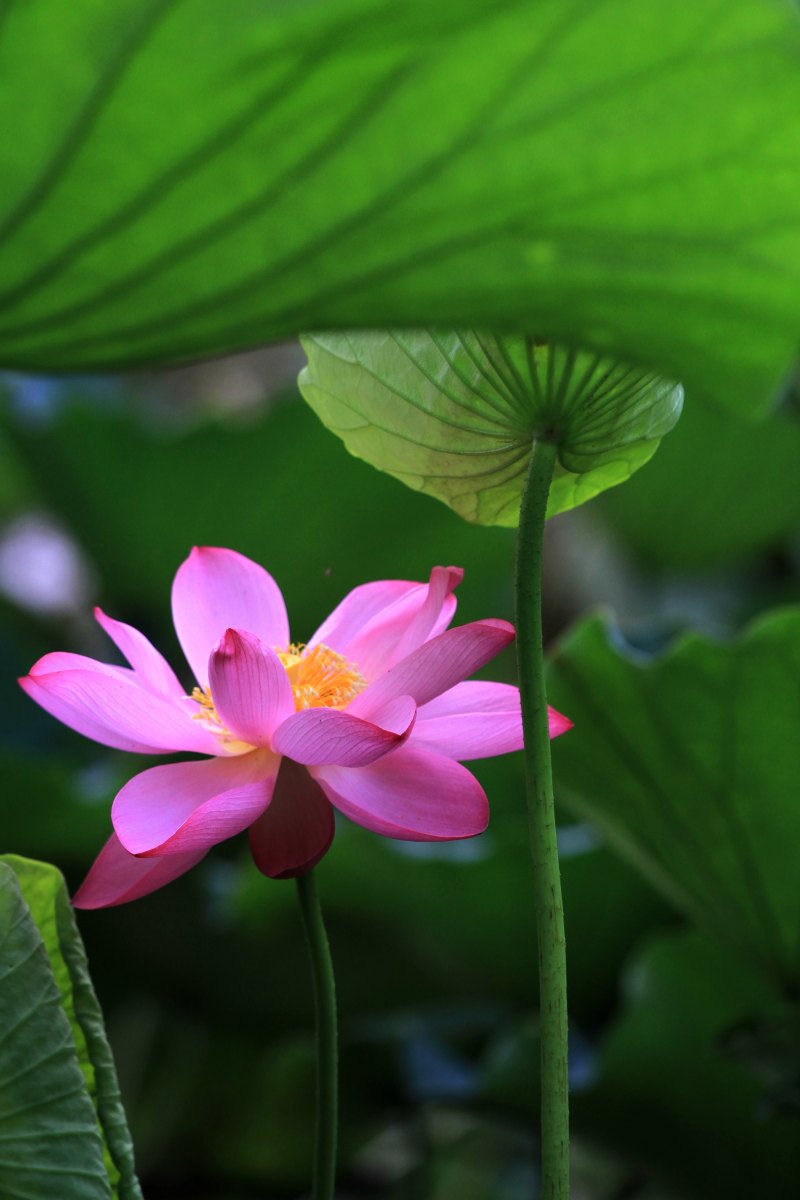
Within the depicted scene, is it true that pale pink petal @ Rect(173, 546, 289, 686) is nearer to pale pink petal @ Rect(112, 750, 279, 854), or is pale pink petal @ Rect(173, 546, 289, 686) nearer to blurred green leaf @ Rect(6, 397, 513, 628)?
pale pink petal @ Rect(112, 750, 279, 854)

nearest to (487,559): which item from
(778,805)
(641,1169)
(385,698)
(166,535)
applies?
(166,535)

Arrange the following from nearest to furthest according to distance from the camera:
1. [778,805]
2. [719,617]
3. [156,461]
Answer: [778,805] → [156,461] → [719,617]

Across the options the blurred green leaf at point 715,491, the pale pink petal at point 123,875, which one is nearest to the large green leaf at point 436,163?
the pale pink petal at point 123,875

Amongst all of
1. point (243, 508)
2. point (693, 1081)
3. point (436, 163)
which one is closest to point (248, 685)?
point (436, 163)

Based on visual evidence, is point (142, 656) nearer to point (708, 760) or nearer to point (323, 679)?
point (323, 679)

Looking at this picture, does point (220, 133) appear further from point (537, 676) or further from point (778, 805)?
point (778, 805)

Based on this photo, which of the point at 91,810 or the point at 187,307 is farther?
the point at 91,810
